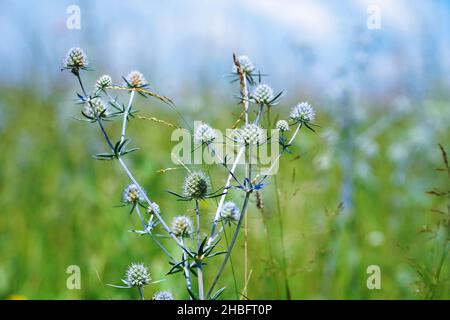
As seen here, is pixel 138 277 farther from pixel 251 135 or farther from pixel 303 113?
pixel 303 113

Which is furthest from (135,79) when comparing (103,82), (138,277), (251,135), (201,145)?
(138,277)

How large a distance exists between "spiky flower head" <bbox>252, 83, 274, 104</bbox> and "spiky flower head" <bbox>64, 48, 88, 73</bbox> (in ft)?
1.41

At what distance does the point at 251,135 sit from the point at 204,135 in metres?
0.13

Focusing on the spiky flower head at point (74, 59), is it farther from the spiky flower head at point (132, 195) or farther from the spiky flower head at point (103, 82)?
the spiky flower head at point (132, 195)

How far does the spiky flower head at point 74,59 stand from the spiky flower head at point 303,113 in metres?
0.52

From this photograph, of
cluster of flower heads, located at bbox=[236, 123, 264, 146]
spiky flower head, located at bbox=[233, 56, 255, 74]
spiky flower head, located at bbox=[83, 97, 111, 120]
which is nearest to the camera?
cluster of flower heads, located at bbox=[236, 123, 264, 146]

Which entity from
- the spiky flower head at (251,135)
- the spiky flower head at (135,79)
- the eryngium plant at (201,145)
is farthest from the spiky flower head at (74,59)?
the spiky flower head at (251,135)

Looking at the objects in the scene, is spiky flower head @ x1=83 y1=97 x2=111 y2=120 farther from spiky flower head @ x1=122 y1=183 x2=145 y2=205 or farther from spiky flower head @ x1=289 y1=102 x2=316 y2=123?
spiky flower head @ x1=289 y1=102 x2=316 y2=123

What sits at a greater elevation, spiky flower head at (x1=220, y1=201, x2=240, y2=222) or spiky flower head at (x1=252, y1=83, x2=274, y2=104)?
spiky flower head at (x1=252, y1=83, x2=274, y2=104)

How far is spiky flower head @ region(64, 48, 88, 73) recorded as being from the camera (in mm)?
1281

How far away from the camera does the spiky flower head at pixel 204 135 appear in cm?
129

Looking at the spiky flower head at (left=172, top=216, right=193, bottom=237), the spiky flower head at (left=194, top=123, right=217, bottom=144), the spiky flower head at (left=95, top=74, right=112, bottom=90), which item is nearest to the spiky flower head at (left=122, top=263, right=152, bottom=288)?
the spiky flower head at (left=172, top=216, right=193, bottom=237)

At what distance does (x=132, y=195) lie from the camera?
4.53 ft

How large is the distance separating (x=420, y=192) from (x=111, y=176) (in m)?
1.98
